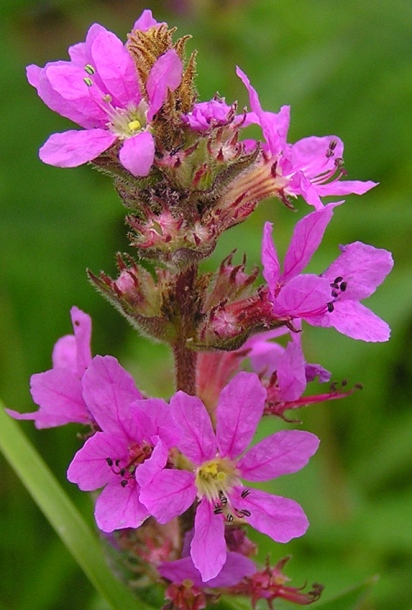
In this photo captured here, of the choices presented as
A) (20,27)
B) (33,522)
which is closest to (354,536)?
(33,522)

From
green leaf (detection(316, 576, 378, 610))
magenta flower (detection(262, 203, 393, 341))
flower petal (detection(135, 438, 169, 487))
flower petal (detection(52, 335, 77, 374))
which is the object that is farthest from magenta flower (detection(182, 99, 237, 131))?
green leaf (detection(316, 576, 378, 610))

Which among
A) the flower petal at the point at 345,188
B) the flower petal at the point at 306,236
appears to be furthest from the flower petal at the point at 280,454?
the flower petal at the point at 345,188

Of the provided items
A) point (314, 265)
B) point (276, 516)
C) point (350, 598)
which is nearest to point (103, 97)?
point (276, 516)

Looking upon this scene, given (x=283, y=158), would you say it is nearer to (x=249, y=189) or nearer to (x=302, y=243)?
(x=249, y=189)

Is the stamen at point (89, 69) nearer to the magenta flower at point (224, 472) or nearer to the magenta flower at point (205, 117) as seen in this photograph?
the magenta flower at point (205, 117)

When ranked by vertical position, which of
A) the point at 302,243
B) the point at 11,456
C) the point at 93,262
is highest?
the point at 302,243

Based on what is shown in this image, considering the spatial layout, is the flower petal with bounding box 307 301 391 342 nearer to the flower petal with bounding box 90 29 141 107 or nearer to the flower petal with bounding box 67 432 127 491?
the flower petal with bounding box 67 432 127 491

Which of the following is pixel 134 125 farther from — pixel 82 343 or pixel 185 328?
pixel 82 343

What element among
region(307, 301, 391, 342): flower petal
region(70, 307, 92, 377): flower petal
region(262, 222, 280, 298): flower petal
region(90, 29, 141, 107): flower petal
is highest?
region(90, 29, 141, 107): flower petal
